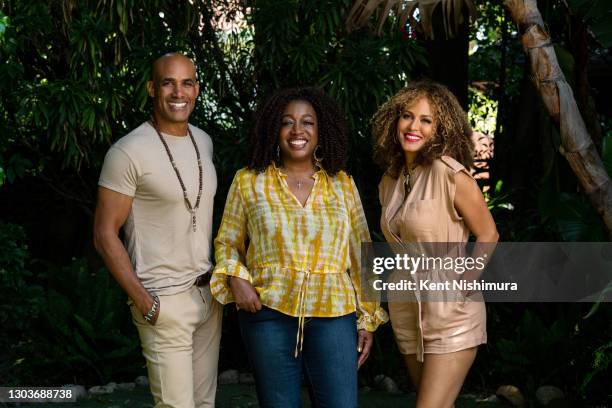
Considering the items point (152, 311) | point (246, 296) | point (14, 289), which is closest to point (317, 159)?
point (246, 296)

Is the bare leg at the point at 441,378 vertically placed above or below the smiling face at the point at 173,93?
below

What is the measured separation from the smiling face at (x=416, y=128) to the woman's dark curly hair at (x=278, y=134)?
0.96ft

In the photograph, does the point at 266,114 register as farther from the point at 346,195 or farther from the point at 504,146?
the point at 504,146

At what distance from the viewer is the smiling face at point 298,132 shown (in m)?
3.93

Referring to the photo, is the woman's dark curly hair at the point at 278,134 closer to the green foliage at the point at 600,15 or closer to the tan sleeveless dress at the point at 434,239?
the tan sleeveless dress at the point at 434,239

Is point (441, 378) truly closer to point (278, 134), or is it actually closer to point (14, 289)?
point (278, 134)

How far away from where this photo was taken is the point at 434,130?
4062 millimetres

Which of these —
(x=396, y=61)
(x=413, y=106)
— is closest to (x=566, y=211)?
(x=396, y=61)

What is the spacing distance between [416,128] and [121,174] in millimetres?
1339

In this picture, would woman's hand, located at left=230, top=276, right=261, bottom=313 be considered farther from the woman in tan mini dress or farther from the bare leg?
the bare leg

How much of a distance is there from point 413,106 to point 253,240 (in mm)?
962

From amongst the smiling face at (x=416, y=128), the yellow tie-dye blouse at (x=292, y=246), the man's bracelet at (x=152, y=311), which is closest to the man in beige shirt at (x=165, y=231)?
the man's bracelet at (x=152, y=311)

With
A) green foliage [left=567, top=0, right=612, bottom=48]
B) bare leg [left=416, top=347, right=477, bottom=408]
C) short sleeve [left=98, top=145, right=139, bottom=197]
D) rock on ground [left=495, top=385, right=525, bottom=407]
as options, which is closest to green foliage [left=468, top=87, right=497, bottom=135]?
rock on ground [left=495, top=385, right=525, bottom=407]

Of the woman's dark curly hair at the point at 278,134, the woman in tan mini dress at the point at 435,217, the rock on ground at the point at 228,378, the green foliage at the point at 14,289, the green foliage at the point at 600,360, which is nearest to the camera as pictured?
the woman in tan mini dress at the point at 435,217
